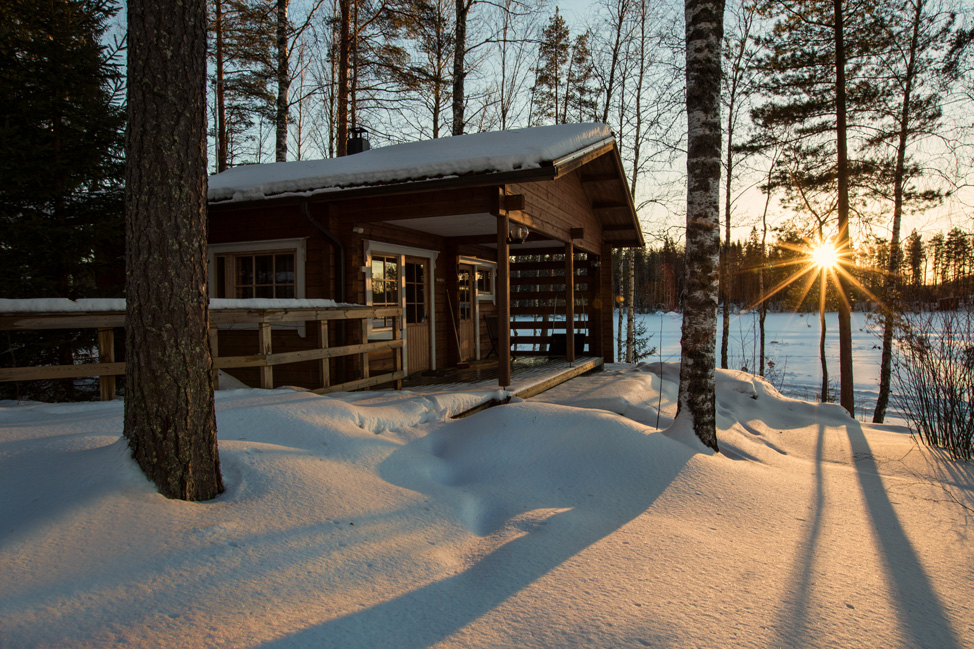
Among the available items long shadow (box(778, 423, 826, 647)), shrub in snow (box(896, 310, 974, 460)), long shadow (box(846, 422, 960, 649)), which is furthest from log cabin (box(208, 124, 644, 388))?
shrub in snow (box(896, 310, 974, 460))

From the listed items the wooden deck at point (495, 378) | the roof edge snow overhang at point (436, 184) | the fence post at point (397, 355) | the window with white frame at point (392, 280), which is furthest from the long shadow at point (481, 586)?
the window with white frame at point (392, 280)

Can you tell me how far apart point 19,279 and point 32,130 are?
1.74 m

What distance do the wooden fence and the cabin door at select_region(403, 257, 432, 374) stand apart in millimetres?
1262

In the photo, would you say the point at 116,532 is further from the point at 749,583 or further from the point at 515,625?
the point at 749,583

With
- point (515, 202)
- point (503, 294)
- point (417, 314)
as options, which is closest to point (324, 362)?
point (503, 294)

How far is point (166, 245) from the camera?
2.55 metres

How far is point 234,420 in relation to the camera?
3.65 meters

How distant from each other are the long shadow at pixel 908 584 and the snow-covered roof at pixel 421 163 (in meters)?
3.96

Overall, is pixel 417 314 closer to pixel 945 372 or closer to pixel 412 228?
pixel 412 228

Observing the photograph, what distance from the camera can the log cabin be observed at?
20.0 feet

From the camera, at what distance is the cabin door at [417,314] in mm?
8633

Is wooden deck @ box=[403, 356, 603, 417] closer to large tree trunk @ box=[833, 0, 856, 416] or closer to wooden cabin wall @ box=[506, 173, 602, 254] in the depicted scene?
wooden cabin wall @ box=[506, 173, 602, 254]

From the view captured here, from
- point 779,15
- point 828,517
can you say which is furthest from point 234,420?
point 779,15

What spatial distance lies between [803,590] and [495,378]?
212 inches
